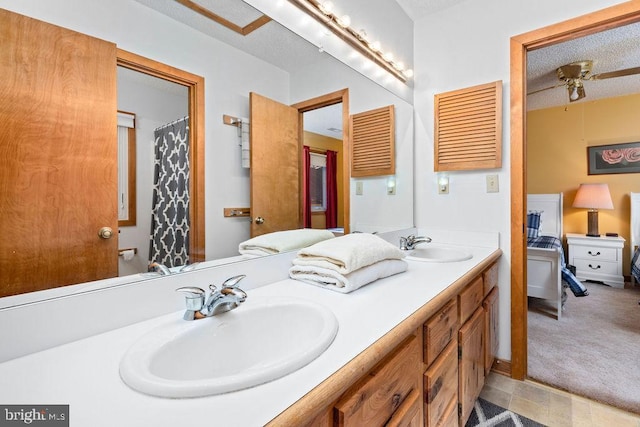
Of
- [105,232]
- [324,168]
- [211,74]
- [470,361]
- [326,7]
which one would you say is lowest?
[470,361]

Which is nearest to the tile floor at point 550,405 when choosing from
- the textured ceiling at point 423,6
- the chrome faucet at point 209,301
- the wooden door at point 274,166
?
the wooden door at point 274,166

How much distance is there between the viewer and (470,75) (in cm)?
194

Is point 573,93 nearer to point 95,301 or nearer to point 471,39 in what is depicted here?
point 471,39

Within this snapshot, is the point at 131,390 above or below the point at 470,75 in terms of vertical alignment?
below

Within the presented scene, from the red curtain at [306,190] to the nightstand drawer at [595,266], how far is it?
166 inches

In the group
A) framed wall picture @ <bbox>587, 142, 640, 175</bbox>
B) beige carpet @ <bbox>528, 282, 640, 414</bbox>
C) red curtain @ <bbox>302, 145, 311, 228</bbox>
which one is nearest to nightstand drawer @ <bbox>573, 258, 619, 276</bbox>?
beige carpet @ <bbox>528, 282, 640, 414</bbox>

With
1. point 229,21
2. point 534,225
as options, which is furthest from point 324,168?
point 534,225

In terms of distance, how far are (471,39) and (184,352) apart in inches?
89.4

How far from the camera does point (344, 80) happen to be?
1620 millimetres

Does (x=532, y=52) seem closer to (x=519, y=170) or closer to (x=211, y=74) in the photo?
(x=519, y=170)

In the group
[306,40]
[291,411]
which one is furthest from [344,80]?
[291,411]

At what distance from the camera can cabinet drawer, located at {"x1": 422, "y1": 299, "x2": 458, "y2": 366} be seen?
3.08 ft

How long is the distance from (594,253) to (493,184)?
3111 mm

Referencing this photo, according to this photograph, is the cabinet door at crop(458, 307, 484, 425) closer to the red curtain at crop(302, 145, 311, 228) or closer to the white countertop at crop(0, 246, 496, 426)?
the white countertop at crop(0, 246, 496, 426)
